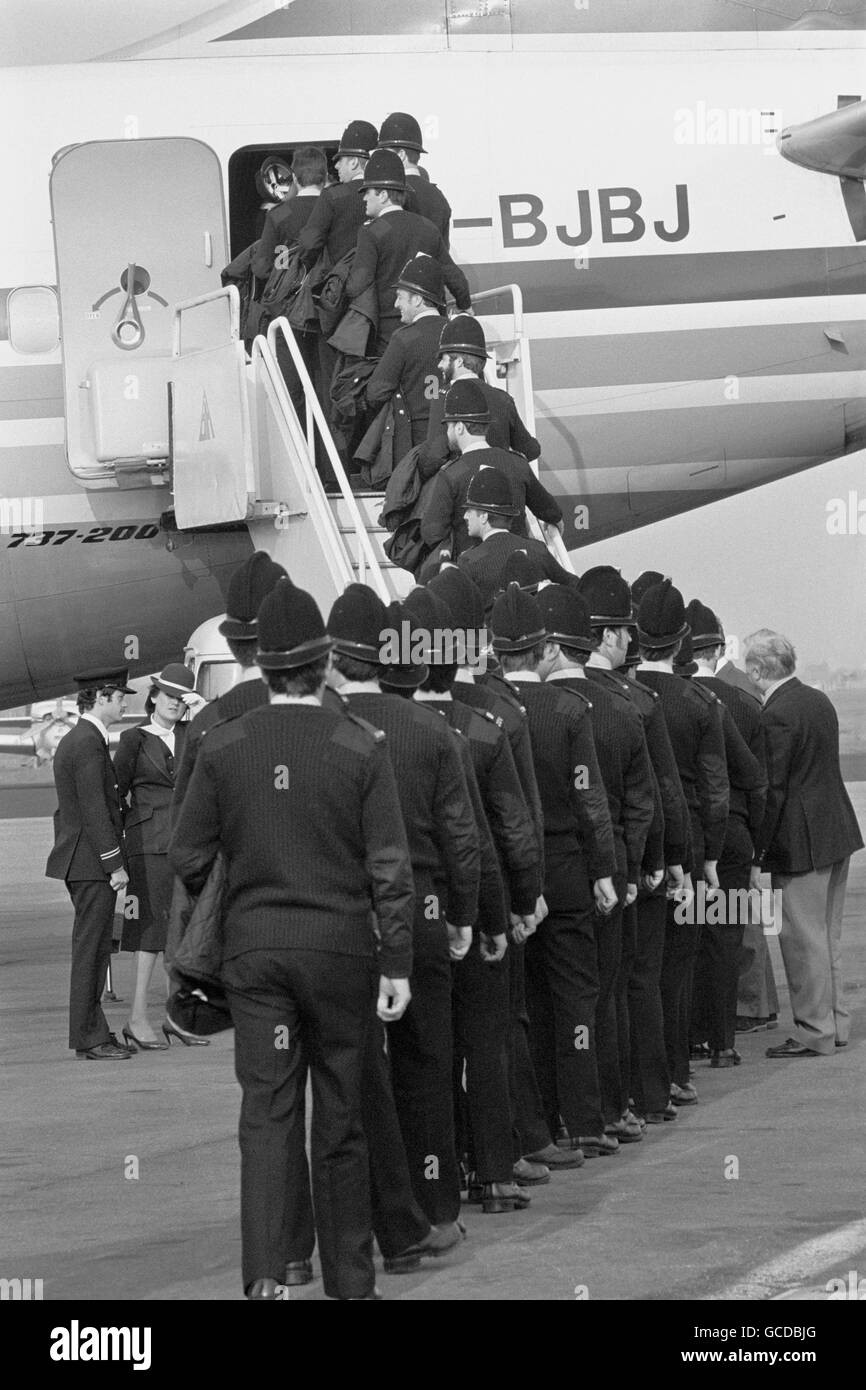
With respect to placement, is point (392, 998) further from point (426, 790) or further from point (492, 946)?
point (492, 946)

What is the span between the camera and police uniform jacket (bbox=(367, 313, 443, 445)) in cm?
884

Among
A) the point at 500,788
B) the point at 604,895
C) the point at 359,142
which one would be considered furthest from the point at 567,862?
the point at 359,142

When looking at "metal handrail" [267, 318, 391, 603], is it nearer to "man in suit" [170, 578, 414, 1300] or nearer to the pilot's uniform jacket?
the pilot's uniform jacket

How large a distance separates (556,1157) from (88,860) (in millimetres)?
3489

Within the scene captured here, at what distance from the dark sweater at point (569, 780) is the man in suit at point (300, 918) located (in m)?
1.83

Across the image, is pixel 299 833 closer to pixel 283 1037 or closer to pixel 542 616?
pixel 283 1037

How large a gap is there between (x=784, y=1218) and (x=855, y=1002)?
4.81m

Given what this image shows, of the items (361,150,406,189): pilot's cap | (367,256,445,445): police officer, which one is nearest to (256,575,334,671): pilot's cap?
(367,256,445,445): police officer

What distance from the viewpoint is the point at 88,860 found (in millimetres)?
9406

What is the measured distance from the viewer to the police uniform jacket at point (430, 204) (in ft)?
31.9

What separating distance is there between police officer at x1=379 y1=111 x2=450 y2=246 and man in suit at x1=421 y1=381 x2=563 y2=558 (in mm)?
1647

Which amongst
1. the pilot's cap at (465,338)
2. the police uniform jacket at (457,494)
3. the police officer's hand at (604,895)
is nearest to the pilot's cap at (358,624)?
the police officer's hand at (604,895)

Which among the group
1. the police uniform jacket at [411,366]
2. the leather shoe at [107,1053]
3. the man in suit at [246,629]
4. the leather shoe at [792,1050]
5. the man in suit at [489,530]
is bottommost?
the leather shoe at [792,1050]

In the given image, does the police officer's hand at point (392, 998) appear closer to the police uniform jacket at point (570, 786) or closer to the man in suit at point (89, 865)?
the police uniform jacket at point (570, 786)
